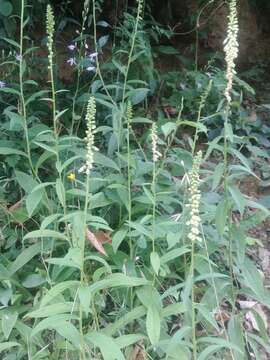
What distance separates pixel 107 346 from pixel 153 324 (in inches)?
8.6

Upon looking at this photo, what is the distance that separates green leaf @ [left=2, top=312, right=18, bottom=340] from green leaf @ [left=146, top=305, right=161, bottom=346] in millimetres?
591

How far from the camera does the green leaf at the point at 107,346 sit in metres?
2.04

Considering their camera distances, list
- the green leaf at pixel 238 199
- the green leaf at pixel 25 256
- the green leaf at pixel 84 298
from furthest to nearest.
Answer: the green leaf at pixel 25 256 → the green leaf at pixel 238 199 → the green leaf at pixel 84 298

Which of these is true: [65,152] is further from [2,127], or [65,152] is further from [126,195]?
[126,195]

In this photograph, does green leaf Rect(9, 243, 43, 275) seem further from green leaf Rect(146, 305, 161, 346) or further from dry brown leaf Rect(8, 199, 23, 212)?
green leaf Rect(146, 305, 161, 346)

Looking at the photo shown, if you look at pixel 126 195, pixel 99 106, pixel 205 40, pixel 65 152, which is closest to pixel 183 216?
pixel 126 195

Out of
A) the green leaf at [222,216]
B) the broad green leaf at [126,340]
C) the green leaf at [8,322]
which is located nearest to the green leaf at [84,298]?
the broad green leaf at [126,340]

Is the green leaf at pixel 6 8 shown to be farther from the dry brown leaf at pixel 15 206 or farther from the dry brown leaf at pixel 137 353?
the dry brown leaf at pixel 137 353

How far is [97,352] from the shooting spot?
2455mm

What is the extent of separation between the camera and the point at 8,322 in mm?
2518

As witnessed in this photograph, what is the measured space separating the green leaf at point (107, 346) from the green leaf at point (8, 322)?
1.66 feet

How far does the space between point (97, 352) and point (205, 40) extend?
139 inches

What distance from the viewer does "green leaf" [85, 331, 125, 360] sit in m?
2.04

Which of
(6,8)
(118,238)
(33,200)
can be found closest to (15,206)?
(33,200)
